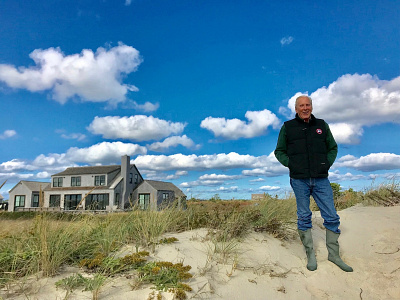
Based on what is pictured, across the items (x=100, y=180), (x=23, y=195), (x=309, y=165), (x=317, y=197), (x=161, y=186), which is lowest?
(x=317, y=197)

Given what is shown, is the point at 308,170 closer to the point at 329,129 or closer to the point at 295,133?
the point at 295,133

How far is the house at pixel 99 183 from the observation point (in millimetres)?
36938

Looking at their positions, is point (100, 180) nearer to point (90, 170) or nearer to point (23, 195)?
point (90, 170)

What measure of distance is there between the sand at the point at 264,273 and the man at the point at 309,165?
341 millimetres

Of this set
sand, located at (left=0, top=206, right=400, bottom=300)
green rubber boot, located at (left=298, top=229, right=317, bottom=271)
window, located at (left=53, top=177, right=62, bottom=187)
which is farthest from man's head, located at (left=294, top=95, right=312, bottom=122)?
window, located at (left=53, top=177, right=62, bottom=187)

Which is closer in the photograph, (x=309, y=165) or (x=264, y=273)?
(x=264, y=273)

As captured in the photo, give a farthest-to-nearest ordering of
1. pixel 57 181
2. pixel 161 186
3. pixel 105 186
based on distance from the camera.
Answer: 1. pixel 57 181
2. pixel 161 186
3. pixel 105 186

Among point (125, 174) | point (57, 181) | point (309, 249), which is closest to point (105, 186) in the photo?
point (125, 174)

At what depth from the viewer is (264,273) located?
4.02 meters

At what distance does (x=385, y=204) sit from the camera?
10312 millimetres

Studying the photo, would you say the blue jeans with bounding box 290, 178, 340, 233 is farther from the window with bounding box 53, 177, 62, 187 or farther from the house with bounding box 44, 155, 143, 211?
the window with bounding box 53, 177, 62, 187

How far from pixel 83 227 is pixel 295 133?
3719 mm

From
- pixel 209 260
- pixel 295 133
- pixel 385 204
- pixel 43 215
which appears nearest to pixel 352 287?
pixel 209 260

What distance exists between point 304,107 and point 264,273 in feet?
8.49
